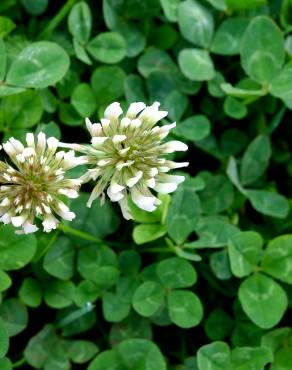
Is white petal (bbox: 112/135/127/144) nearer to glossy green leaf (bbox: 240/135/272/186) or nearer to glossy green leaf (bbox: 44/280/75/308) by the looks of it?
glossy green leaf (bbox: 44/280/75/308)

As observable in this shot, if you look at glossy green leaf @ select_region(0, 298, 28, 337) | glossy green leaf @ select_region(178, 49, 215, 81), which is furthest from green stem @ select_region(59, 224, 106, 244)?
glossy green leaf @ select_region(178, 49, 215, 81)

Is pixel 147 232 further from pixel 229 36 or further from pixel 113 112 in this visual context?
pixel 229 36

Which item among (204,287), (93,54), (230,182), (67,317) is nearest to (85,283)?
(67,317)

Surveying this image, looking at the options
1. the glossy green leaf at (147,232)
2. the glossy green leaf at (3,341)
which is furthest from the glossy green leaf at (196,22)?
the glossy green leaf at (3,341)

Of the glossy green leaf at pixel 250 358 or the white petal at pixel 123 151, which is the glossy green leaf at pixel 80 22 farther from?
the glossy green leaf at pixel 250 358

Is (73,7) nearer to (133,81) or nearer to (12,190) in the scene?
(133,81)

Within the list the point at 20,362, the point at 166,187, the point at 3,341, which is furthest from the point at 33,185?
the point at 20,362
